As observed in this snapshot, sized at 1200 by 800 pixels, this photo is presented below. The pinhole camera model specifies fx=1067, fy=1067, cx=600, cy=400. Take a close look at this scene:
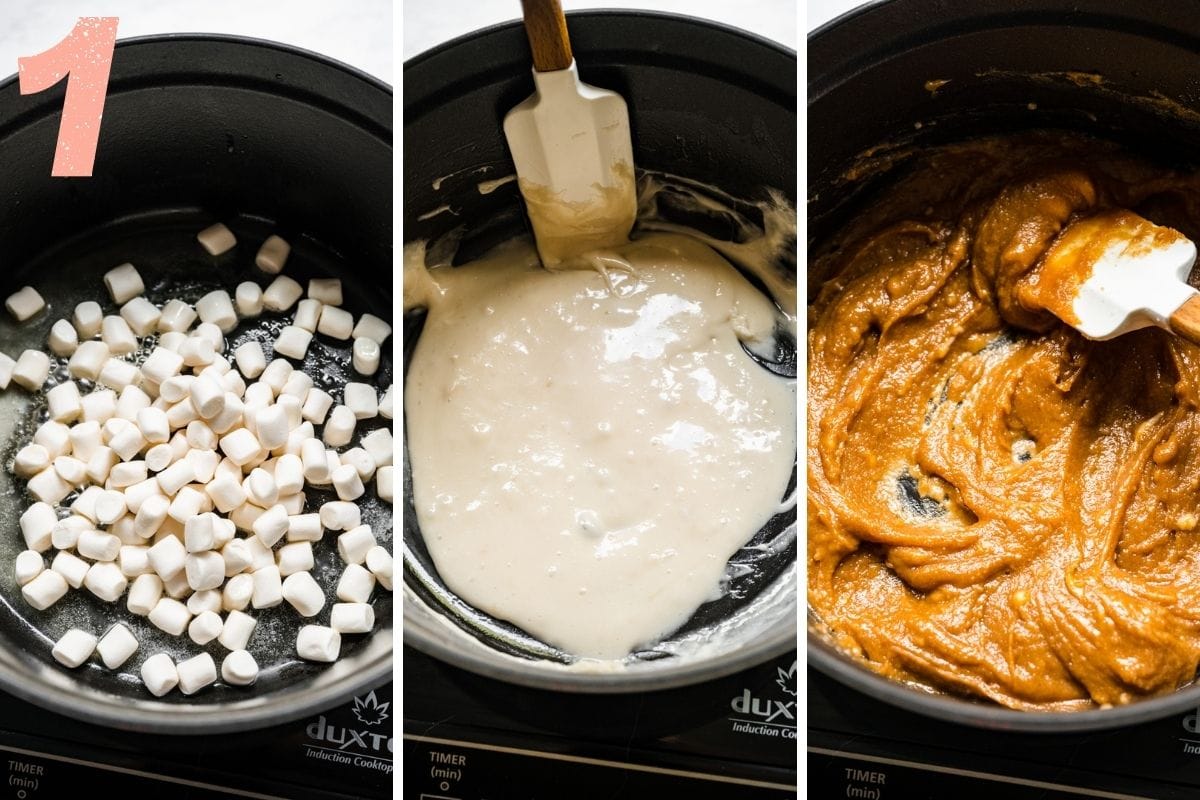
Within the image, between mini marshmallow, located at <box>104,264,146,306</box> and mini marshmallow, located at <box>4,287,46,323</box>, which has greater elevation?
mini marshmallow, located at <box>104,264,146,306</box>

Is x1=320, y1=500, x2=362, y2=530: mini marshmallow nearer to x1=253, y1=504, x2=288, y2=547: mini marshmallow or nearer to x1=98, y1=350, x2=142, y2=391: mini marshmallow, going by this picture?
x1=253, y1=504, x2=288, y2=547: mini marshmallow

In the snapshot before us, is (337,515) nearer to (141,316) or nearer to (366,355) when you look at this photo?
(366,355)

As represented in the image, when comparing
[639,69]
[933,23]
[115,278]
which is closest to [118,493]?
[115,278]

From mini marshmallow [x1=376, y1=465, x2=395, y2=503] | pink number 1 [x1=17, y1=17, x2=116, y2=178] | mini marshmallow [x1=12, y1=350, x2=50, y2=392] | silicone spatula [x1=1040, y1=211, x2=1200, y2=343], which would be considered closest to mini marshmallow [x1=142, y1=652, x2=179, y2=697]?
mini marshmallow [x1=376, y1=465, x2=395, y2=503]

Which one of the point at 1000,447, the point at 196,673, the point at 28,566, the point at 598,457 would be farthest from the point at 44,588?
the point at 1000,447

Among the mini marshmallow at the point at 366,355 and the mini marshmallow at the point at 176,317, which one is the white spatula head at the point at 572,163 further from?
the mini marshmallow at the point at 176,317

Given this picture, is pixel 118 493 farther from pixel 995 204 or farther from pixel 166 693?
pixel 995 204
